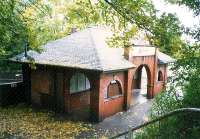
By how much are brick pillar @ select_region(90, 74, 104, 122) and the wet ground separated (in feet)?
1.66

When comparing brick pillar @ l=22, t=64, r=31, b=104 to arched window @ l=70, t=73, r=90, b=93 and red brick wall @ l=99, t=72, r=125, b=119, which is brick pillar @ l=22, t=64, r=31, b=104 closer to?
arched window @ l=70, t=73, r=90, b=93

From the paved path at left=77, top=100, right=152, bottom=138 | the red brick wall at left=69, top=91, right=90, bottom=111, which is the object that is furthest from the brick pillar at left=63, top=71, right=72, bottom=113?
the paved path at left=77, top=100, right=152, bottom=138

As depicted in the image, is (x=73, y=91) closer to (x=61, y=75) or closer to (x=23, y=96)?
(x=61, y=75)

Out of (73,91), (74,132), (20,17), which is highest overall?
(20,17)

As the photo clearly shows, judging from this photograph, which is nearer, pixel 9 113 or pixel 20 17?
pixel 20 17

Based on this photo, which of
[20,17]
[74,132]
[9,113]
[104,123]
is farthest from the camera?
[9,113]

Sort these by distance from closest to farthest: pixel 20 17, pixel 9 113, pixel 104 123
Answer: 1. pixel 20 17
2. pixel 104 123
3. pixel 9 113

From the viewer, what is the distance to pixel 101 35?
25.6 metres

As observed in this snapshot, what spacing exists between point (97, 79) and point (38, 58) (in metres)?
5.09

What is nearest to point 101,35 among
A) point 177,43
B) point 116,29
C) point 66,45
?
point 66,45

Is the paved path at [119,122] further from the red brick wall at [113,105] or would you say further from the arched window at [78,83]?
the arched window at [78,83]

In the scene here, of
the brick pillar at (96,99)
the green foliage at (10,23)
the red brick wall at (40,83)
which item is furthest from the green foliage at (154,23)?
the red brick wall at (40,83)

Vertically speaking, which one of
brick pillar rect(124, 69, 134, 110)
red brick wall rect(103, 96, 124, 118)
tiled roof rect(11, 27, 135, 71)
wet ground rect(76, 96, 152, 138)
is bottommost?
wet ground rect(76, 96, 152, 138)

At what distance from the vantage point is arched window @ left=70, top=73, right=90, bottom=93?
2225 centimetres
